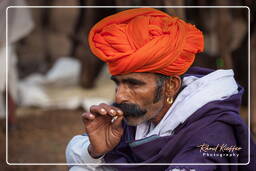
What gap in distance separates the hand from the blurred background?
0.59m

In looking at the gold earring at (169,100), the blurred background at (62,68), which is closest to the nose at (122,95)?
the gold earring at (169,100)

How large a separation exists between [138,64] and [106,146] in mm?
458

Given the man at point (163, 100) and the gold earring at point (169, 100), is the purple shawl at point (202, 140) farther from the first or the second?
the gold earring at point (169, 100)

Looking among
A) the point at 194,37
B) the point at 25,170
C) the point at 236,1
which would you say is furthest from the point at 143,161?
the point at 25,170

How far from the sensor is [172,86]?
2.70 metres

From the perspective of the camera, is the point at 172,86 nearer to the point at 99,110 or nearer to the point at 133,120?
the point at 133,120

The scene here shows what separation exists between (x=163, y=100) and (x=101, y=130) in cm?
35

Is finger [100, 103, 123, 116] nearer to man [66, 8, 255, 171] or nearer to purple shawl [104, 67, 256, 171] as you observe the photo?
man [66, 8, 255, 171]

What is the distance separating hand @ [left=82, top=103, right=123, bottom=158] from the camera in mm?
2654

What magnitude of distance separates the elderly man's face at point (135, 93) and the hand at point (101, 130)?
6 cm

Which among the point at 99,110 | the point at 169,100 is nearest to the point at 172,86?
the point at 169,100

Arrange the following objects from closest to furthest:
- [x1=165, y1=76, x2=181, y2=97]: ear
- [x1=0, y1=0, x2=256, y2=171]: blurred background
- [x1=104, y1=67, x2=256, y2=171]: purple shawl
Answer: [x1=104, y1=67, x2=256, y2=171]: purple shawl
[x1=165, y1=76, x2=181, y2=97]: ear
[x1=0, y1=0, x2=256, y2=171]: blurred background

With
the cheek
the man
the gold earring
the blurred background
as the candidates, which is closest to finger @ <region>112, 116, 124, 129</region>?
the man

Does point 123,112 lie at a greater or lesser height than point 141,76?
lesser
